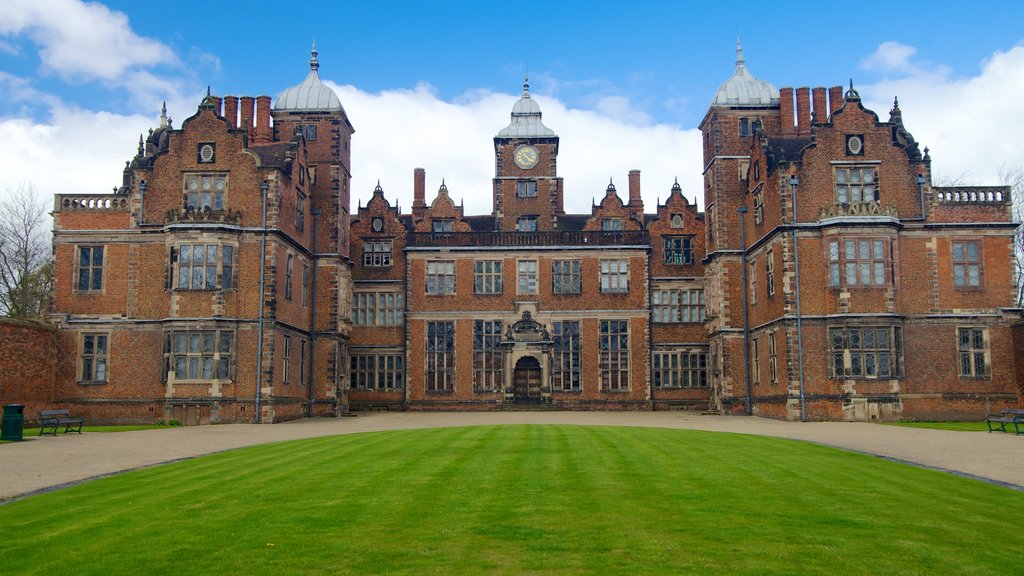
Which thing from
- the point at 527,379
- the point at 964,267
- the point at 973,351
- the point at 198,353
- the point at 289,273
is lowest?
the point at 527,379

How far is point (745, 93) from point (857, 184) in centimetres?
1288

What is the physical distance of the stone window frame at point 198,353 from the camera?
34781 mm

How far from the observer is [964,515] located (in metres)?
11.4

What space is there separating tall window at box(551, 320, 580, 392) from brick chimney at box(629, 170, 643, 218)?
32.4 feet

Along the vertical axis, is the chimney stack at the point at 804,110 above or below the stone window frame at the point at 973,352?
above

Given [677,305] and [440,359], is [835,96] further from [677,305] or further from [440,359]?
[440,359]

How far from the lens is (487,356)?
48406 millimetres

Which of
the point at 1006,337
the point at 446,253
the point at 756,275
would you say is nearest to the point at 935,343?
the point at 1006,337

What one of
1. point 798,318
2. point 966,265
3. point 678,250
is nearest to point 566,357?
point 678,250

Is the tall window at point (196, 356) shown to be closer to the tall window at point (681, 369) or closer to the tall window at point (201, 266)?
the tall window at point (201, 266)

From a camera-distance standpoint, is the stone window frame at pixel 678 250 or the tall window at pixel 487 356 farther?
the stone window frame at pixel 678 250

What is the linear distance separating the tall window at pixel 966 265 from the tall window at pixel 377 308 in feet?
92.6

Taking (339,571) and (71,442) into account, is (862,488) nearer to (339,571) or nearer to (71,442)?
(339,571)

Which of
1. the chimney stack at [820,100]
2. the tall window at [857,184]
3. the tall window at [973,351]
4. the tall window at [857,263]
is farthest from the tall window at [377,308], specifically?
the tall window at [973,351]
